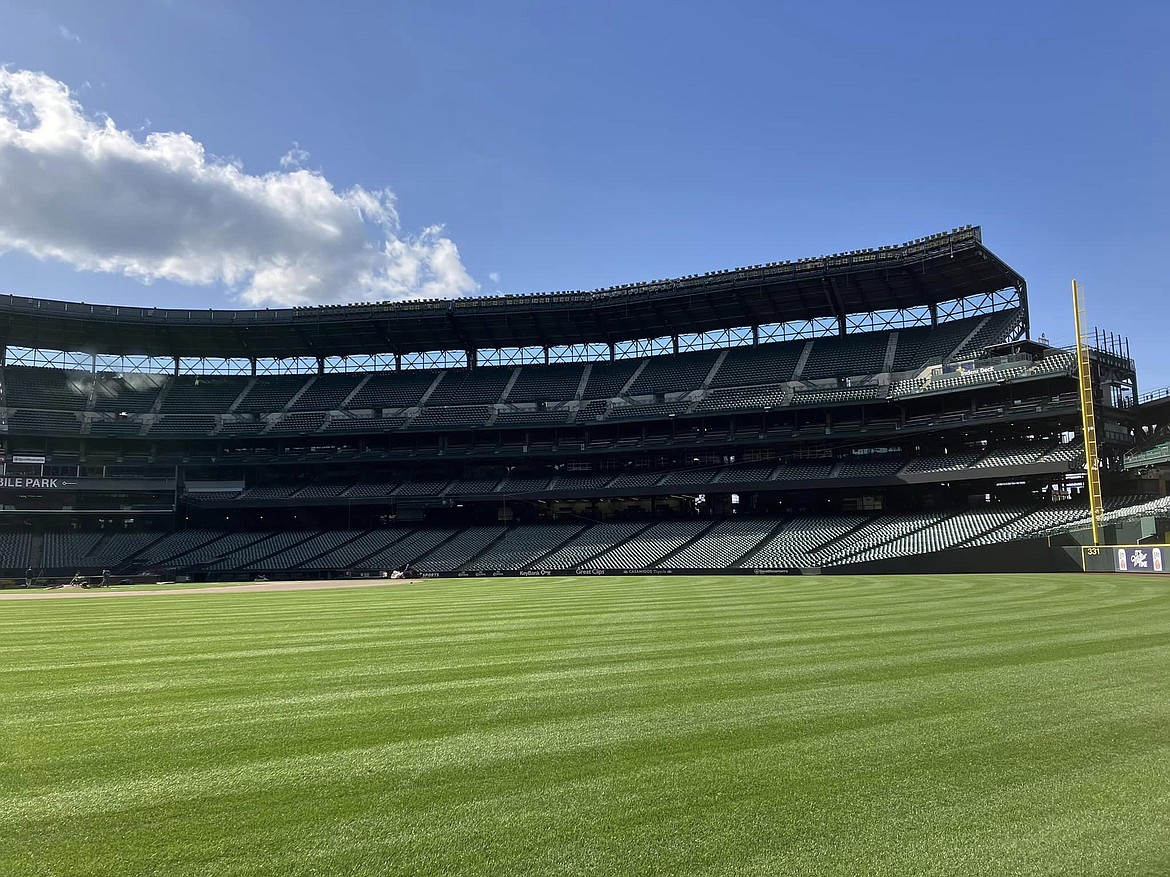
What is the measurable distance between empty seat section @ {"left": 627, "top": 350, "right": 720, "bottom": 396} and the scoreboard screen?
33.9 meters

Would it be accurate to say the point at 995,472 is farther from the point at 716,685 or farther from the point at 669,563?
the point at 716,685

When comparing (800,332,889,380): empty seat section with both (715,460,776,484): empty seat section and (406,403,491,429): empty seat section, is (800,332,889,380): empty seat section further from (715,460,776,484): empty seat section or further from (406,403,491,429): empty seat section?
(406,403,491,429): empty seat section

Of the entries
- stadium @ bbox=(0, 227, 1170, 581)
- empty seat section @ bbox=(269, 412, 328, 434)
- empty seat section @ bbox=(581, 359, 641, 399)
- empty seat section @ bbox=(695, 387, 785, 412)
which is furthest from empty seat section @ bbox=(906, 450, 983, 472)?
Result: empty seat section @ bbox=(269, 412, 328, 434)

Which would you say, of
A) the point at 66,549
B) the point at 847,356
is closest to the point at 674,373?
the point at 847,356

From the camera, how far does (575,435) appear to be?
2571 inches

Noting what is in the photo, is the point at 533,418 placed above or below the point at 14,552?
above

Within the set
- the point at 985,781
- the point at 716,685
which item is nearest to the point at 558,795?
the point at 985,781

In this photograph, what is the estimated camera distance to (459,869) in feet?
14.2

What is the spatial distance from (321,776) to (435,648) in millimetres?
7169

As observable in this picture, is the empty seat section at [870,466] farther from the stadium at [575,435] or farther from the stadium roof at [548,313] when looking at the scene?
the stadium roof at [548,313]

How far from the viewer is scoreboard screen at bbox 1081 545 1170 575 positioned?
29.9 metres

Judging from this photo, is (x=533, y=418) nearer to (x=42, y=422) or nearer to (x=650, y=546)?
(x=650, y=546)

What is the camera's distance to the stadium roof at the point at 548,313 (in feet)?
177

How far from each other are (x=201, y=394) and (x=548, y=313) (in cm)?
3822
